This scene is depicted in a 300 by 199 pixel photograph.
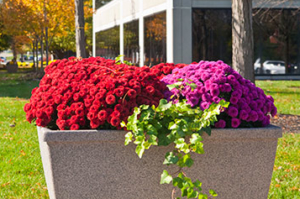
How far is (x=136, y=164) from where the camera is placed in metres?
4.19

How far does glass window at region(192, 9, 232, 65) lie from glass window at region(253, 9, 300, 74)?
6.57 feet

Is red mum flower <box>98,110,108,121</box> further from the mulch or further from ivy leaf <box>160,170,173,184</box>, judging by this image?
the mulch

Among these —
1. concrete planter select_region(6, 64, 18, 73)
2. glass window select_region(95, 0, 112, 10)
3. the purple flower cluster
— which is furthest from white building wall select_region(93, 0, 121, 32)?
the purple flower cluster

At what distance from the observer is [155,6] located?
101ft

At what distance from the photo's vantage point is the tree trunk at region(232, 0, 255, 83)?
10.4 metres

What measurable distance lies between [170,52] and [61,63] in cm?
2293

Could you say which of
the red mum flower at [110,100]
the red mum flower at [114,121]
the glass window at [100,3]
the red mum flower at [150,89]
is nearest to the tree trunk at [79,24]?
the red mum flower at [150,89]

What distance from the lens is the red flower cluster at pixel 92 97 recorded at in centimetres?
427

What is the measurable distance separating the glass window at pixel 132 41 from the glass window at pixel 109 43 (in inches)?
136

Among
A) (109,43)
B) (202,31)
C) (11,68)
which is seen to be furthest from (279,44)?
(11,68)

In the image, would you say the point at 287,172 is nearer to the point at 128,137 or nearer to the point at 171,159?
the point at 171,159

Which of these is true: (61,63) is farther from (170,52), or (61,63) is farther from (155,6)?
(155,6)

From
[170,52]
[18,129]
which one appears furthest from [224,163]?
[170,52]

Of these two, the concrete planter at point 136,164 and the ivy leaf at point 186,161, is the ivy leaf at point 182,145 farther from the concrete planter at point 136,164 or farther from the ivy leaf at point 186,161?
the concrete planter at point 136,164
